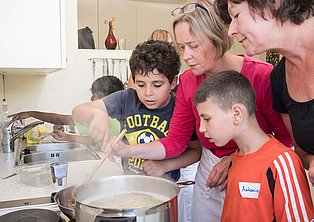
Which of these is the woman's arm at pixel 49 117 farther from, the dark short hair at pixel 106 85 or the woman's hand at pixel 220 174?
the woman's hand at pixel 220 174

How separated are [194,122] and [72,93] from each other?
5.55 ft

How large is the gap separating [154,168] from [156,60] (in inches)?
15.3

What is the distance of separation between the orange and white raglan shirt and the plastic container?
73cm

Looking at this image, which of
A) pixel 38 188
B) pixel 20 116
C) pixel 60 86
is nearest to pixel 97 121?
pixel 38 188

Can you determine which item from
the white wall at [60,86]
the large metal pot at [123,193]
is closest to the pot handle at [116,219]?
the large metal pot at [123,193]

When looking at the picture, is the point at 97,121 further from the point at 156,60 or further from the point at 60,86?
the point at 60,86

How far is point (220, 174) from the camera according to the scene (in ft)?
3.48

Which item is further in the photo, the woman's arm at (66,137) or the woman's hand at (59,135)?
the woman's hand at (59,135)

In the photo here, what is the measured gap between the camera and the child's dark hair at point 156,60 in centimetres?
123

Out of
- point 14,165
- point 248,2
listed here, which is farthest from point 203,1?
point 14,165

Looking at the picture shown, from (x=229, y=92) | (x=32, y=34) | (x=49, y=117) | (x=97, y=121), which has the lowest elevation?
(x=49, y=117)

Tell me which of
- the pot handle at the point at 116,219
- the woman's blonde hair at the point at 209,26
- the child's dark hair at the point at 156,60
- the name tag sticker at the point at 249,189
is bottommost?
the name tag sticker at the point at 249,189

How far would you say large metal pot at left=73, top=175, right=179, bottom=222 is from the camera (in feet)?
2.04

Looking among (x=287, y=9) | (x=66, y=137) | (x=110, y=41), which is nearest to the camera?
(x=287, y=9)
